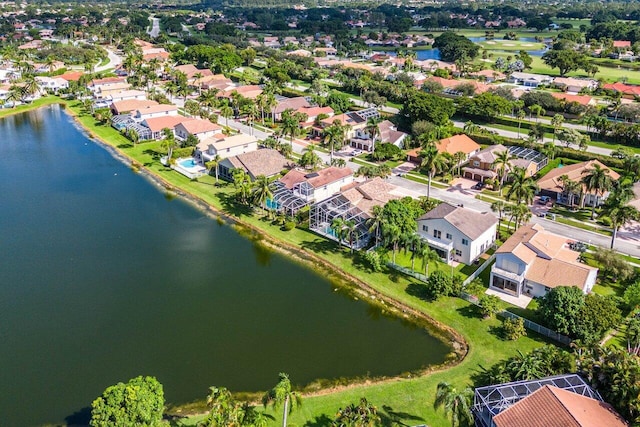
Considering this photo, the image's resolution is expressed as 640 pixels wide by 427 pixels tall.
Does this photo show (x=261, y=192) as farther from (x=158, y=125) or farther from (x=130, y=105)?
(x=130, y=105)

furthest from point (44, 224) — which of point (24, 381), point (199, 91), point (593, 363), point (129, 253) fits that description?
point (199, 91)

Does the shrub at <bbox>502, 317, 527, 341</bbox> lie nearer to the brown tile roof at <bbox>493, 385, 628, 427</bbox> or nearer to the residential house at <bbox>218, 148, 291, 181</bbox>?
the brown tile roof at <bbox>493, 385, 628, 427</bbox>

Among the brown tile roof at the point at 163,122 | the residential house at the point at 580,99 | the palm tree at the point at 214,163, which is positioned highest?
the residential house at the point at 580,99

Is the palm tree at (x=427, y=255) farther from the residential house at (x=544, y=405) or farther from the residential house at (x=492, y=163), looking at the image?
the residential house at (x=492, y=163)

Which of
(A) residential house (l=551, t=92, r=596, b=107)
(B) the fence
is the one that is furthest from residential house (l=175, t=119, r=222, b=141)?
(A) residential house (l=551, t=92, r=596, b=107)

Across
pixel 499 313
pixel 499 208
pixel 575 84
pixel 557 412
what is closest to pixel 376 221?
pixel 499 313

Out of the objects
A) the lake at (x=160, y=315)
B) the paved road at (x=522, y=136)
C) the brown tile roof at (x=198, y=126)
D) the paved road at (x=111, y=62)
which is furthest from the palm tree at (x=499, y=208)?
the paved road at (x=111, y=62)
